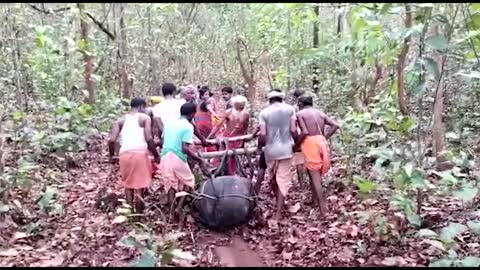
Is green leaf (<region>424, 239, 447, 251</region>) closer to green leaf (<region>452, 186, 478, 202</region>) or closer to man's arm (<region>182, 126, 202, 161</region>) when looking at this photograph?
green leaf (<region>452, 186, 478, 202</region>)

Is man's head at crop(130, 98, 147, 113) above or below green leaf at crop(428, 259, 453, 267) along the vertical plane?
above

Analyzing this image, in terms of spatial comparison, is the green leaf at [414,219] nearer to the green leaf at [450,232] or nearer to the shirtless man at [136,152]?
the green leaf at [450,232]

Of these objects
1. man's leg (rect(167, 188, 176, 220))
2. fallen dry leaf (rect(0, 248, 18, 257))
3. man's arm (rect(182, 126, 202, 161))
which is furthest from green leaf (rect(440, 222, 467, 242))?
fallen dry leaf (rect(0, 248, 18, 257))

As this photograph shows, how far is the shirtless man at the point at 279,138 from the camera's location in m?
7.67

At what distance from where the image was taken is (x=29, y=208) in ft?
23.7

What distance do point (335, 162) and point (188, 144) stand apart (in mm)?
3822

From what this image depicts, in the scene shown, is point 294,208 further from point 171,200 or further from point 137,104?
point 137,104

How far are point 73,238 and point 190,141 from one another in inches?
70.9

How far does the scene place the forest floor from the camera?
5676 millimetres

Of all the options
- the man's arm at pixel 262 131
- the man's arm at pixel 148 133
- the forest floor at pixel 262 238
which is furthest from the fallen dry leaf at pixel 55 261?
the man's arm at pixel 262 131

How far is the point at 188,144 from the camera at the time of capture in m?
7.18

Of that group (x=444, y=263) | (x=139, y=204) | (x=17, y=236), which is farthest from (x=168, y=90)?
(x=444, y=263)

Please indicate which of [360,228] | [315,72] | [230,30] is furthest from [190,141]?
[230,30]

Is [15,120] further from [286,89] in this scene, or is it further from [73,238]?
[286,89]
